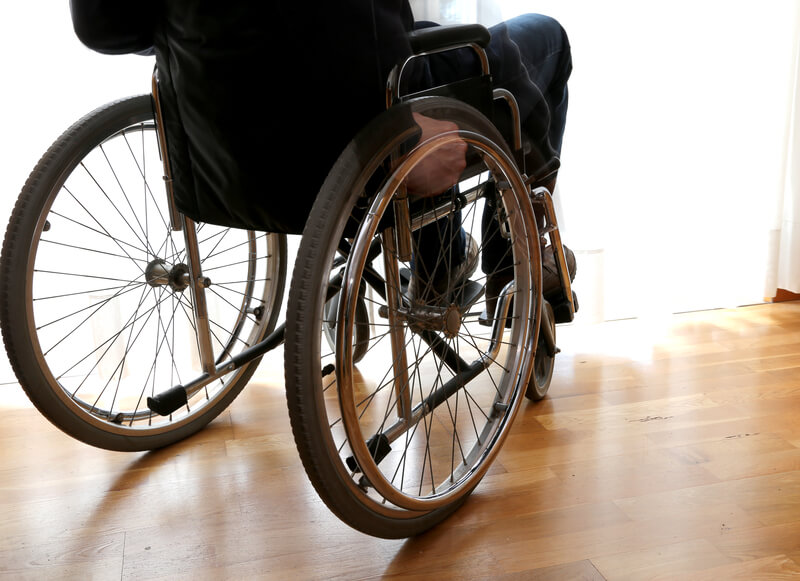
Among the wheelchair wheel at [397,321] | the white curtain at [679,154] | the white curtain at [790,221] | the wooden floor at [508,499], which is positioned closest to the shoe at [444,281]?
the wheelchair wheel at [397,321]

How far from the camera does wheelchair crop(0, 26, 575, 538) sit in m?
0.96

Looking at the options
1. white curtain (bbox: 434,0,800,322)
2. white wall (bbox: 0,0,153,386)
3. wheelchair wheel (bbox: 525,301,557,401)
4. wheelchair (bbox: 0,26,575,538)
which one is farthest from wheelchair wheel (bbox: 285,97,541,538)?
white wall (bbox: 0,0,153,386)

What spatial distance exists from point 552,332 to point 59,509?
0.93m

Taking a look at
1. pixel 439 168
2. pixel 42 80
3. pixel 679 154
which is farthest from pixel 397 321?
pixel 679 154

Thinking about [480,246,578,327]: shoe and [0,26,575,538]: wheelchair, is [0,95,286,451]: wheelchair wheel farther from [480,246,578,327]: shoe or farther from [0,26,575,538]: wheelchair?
[480,246,578,327]: shoe

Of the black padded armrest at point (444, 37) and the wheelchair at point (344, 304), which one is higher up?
the black padded armrest at point (444, 37)

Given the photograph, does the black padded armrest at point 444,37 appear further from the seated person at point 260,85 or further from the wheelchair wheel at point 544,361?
the wheelchair wheel at point 544,361

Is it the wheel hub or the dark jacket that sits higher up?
the dark jacket

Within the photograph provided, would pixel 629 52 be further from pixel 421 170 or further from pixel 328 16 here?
pixel 328 16

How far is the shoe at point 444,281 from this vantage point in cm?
122

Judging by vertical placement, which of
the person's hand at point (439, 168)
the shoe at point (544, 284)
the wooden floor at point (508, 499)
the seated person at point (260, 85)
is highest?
the seated person at point (260, 85)

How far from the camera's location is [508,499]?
1.30 meters

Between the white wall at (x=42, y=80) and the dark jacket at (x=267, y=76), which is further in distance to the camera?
the white wall at (x=42, y=80)

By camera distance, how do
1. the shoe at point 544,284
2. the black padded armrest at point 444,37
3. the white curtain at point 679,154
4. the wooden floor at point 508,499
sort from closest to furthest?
the black padded armrest at point 444,37
the wooden floor at point 508,499
the shoe at point 544,284
the white curtain at point 679,154
